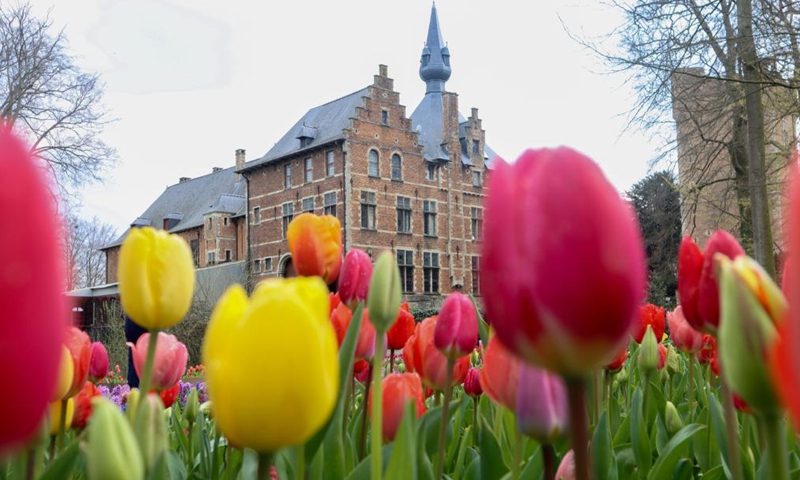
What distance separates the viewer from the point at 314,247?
3.44ft

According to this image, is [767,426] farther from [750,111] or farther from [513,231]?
[750,111]

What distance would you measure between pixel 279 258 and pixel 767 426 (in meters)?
23.8

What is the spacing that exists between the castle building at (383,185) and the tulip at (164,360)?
20.0 m

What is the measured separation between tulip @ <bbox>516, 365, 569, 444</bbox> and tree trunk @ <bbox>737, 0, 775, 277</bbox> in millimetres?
8720

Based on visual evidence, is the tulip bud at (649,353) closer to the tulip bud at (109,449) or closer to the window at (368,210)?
the tulip bud at (109,449)

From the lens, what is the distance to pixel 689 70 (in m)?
9.59

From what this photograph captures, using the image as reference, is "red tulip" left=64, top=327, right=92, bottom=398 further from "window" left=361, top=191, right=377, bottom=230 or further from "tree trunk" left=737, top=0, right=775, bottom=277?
"window" left=361, top=191, right=377, bottom=230

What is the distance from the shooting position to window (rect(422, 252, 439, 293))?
2373 centimetres

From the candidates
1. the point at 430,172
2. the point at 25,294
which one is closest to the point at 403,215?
the point at 430,172

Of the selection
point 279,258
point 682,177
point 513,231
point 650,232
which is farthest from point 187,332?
point 650,232

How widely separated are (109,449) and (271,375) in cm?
10

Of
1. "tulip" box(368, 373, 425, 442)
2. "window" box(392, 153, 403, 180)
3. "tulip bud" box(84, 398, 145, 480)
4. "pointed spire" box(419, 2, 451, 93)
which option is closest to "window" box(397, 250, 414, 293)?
"window" box(392, 153, 403, 180)

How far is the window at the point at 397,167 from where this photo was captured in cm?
2327

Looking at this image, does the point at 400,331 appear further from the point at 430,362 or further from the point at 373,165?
the point at 373,165
